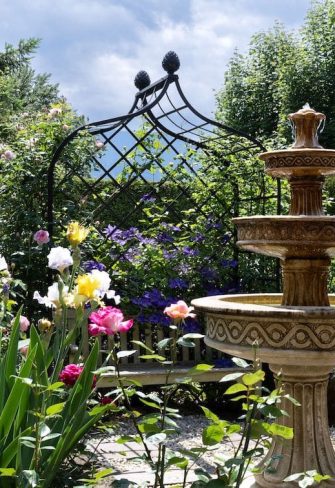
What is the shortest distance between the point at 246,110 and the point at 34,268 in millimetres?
12797

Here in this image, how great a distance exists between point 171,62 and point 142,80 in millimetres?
507

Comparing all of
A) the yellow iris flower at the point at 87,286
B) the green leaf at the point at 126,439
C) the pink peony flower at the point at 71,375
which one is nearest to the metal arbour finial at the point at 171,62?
the pink peony flower at the point at 71,375

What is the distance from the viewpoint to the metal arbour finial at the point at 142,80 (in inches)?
265

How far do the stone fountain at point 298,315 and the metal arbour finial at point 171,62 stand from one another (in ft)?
9.31

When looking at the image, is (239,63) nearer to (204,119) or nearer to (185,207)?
(185,207)

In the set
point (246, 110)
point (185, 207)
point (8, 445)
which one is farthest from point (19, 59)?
point (8, 445)

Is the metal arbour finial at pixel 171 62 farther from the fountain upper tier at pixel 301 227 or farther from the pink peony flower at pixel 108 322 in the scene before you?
the pink peony flower at pixel 108 322

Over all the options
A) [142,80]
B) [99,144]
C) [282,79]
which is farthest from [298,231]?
[282,79]

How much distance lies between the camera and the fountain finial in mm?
3604

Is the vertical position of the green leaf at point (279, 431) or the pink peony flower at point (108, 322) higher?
the pink peony flower at point (108, 322)

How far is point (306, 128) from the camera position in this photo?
365cm

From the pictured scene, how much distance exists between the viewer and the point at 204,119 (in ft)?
20.8

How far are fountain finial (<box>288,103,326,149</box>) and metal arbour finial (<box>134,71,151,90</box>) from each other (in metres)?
3.28

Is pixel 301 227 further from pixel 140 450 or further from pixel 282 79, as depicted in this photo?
pixel 282 79
